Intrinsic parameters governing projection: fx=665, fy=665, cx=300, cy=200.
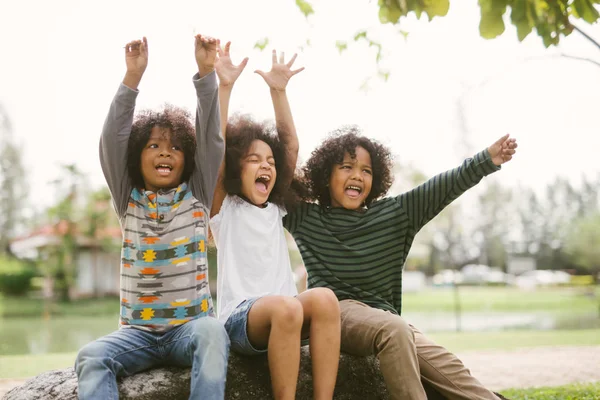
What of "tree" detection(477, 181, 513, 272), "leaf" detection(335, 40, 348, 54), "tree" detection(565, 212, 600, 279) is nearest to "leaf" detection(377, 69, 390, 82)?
"leaf" detection(335, 40, 348, 54)

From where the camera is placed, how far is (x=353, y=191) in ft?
10.3

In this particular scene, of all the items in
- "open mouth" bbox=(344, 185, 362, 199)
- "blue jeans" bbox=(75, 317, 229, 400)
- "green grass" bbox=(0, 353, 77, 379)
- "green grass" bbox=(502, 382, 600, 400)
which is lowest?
"green grass" bbox=(0, 353, 77, 379)

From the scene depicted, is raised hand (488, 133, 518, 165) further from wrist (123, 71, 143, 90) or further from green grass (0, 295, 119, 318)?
green grass (0, 295, 119, 318)

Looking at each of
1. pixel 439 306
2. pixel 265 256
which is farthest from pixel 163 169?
pixel 439 306

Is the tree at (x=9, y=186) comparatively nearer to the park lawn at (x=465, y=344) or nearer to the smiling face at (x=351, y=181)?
the park lawn at (x=465, y=344)

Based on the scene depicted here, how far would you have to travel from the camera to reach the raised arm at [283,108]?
3139mm

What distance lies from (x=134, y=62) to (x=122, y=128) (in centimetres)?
27

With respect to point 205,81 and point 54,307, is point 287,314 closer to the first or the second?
point 205,81

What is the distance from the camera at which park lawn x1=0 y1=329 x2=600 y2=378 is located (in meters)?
7.93

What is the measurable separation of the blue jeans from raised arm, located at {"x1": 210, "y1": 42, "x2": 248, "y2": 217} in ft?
2.15

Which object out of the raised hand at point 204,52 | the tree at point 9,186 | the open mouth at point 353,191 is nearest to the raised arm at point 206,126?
the raised hand at point 204,52

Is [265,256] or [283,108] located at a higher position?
[283,108]

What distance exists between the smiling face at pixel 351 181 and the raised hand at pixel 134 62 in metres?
1.04

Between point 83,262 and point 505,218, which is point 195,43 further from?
point 505,218
